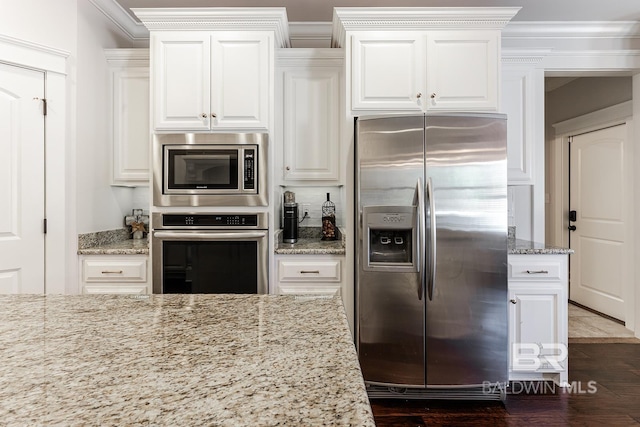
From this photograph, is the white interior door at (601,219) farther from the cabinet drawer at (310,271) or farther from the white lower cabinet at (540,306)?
the cabinet drawer at (310,271)

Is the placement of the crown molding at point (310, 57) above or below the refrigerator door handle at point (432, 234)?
above

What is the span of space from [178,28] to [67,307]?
2.06m

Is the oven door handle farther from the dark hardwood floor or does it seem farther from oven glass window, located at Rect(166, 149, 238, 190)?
the dark hardwood floor

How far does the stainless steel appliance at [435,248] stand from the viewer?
2176 millimetres

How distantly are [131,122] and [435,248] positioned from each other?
2.32 meters

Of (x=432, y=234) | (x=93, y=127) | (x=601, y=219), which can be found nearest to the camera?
(x=432, y=234)

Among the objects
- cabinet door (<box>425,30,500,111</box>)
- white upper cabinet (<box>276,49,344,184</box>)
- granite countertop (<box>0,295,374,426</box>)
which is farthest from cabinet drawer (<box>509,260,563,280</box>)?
granite countertop (<box>0,295,374,426</box>)

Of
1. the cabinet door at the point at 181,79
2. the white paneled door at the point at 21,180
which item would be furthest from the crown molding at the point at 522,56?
the white paneled door at the point at 21,180

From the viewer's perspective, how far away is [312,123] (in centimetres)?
280

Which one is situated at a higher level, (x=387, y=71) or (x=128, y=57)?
(x=128, y=57)

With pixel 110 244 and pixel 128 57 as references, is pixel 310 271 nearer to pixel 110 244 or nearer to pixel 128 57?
pixel 110 244

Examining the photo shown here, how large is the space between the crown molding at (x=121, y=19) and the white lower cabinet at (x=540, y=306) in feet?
10.9

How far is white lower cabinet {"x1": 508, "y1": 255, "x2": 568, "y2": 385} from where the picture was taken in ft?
7.88
